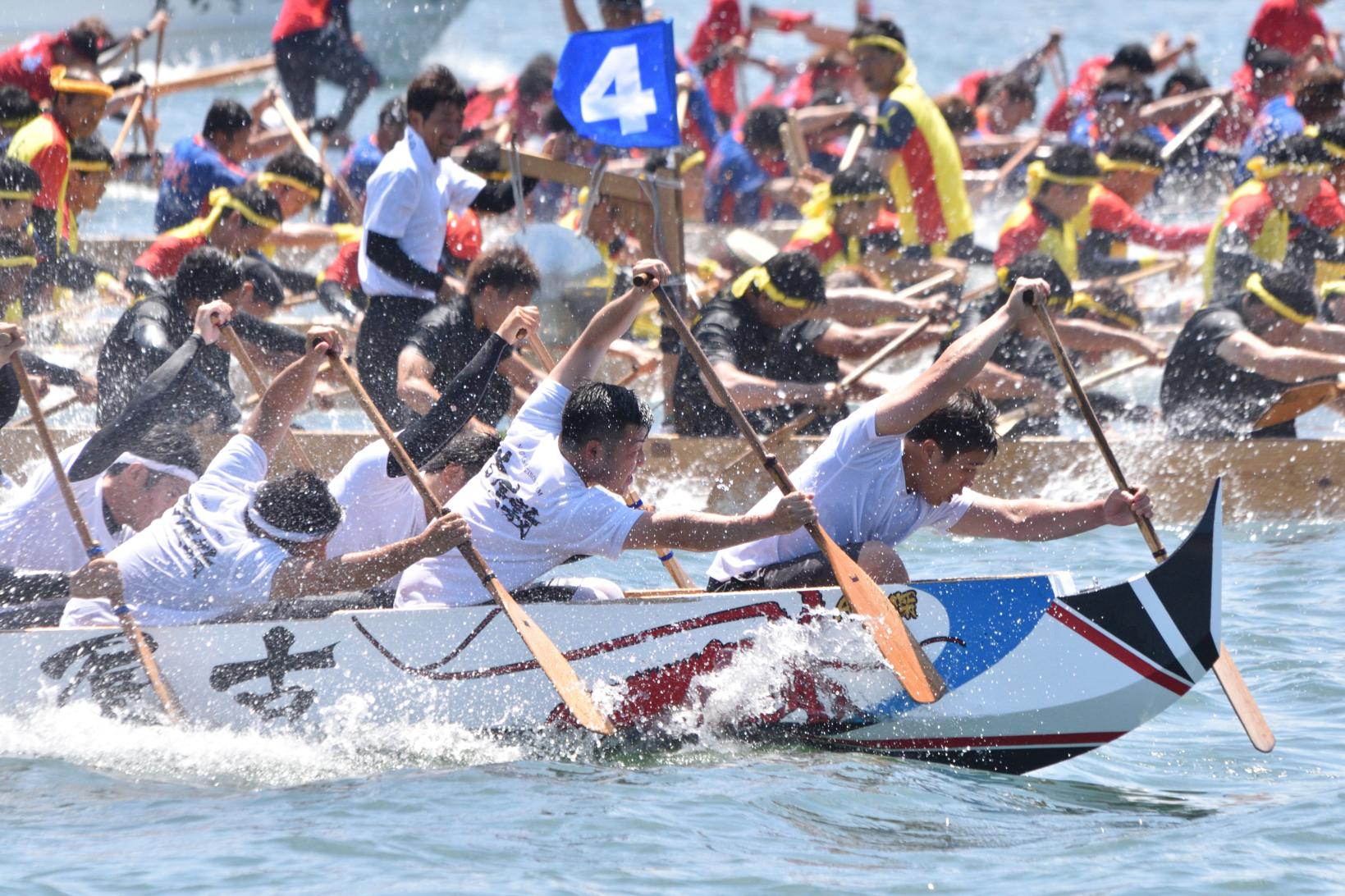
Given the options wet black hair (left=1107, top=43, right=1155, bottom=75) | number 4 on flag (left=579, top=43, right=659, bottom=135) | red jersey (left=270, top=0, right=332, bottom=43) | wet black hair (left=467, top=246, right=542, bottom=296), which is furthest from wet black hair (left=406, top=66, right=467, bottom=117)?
wet black hair (left=1107, top=43, right=1155, bottom=75)

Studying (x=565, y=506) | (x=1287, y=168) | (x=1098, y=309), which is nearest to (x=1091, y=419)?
(x=565, y=506)

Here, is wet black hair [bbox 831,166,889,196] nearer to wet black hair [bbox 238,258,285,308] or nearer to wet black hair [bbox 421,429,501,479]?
wet black hair [bbox 238,258,285,308]

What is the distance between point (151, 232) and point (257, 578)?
9975 mm

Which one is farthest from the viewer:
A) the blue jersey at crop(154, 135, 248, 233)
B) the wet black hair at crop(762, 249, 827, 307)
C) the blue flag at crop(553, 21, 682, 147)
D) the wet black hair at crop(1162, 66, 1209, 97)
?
the wet black hair at crop(1162, 66, 1209, 97)

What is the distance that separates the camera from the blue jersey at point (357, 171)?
12.0 m

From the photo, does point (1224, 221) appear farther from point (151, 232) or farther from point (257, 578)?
point (151, 232)

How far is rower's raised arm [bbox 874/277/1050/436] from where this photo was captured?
4.88 meters

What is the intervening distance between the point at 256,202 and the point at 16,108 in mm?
2327

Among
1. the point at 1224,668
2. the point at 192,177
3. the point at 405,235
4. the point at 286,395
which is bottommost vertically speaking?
the point at 1224,668

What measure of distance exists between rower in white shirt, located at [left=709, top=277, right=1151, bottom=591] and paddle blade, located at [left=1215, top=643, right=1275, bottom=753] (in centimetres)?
50

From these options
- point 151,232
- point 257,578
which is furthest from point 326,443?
point 151,232

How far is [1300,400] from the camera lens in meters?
8.17

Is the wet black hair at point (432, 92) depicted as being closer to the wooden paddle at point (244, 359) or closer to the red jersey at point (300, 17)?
the wooden paddle at point (244, 359)

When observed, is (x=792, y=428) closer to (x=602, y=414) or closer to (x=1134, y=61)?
(x=602, y=414)
